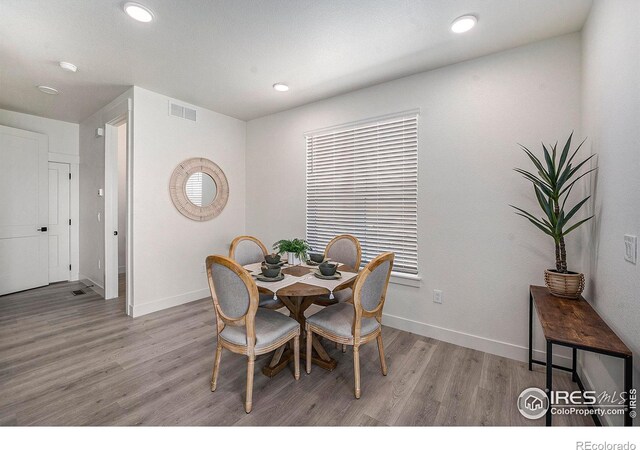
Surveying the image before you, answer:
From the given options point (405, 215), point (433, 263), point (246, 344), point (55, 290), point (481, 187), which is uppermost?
point (481, 187)

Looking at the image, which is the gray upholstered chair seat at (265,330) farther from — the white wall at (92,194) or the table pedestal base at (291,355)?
the white wall at (92,194)

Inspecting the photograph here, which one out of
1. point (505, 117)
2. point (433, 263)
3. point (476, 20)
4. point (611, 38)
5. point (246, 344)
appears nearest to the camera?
point (611, 38)

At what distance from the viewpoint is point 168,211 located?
3.61 meters

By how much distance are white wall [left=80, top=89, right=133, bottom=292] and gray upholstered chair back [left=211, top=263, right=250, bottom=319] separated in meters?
3.08

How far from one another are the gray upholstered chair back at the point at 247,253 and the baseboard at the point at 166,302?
1.35 m

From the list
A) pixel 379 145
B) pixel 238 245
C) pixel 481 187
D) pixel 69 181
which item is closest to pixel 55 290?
pixel 69 181

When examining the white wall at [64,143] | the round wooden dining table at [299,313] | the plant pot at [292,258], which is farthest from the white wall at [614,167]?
the white wall at [64,143]

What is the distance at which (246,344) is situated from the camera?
1817mm

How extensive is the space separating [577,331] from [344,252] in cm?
197

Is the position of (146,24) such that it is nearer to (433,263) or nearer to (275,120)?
(275,120)

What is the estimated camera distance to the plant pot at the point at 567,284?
186cm

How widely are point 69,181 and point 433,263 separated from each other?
5.98 meters

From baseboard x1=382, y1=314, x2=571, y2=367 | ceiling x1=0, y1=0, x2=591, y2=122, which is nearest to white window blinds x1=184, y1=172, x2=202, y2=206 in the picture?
ceiling x1=0, y1=0, x2=591, y2=122

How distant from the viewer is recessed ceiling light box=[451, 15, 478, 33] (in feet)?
6.68
